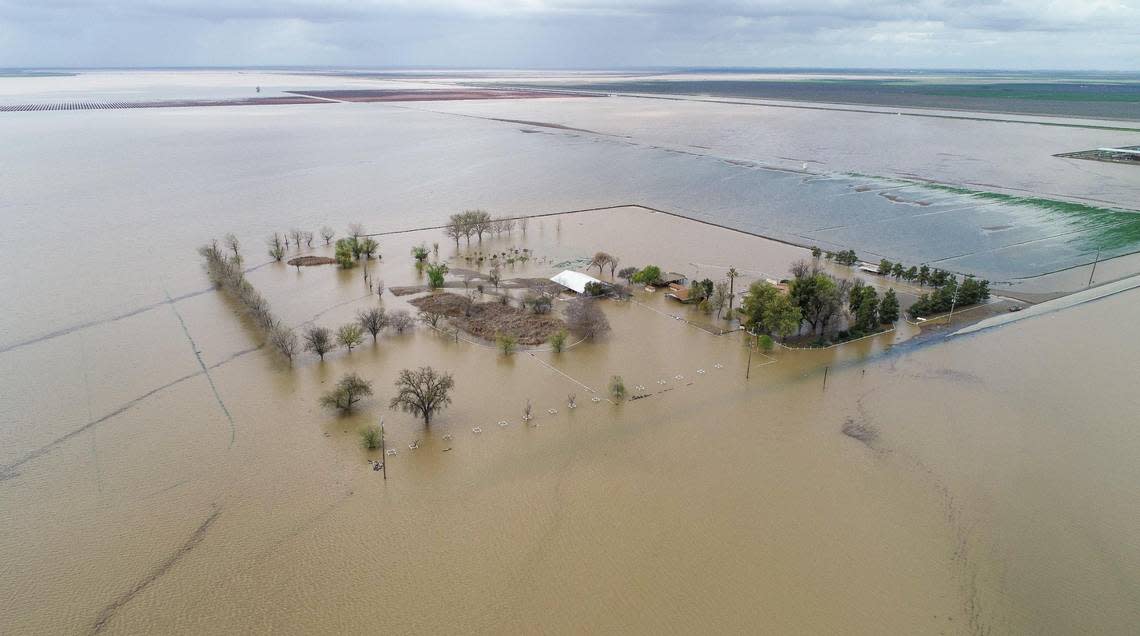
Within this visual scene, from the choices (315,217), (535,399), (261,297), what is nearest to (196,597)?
(535,399)

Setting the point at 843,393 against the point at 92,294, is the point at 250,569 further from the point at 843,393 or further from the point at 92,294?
the point at 92,294

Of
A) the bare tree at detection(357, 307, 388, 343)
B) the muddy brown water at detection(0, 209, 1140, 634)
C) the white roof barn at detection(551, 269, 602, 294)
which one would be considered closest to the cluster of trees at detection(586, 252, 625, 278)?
the white roof barn at detection(551, 269, 602, 294)

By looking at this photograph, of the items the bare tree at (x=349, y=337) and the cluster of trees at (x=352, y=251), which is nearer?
the bare tree at (x=349, y=337)

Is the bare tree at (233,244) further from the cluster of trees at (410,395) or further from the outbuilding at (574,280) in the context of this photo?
the cluster of trees at (410,395)

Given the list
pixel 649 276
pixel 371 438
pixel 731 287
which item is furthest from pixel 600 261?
pixel 371 438

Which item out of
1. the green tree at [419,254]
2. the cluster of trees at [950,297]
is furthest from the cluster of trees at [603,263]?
the cluster of trees at [950,297]

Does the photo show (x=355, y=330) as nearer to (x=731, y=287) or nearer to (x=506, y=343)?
(x=506, y=343)
